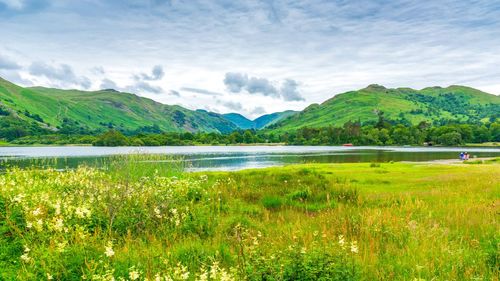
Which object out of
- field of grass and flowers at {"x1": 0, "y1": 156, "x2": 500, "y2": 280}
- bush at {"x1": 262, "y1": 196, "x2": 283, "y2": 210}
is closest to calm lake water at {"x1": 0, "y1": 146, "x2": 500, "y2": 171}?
bush at {"x1": 262, "y1": 196, "x2": 283, "y2": 210}

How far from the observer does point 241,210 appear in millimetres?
16469

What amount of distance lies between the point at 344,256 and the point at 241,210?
878cm

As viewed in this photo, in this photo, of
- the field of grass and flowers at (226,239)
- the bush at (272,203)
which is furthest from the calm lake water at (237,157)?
the field of grass and flowers at (226,239)

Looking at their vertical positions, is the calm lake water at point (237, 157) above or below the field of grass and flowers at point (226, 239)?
below

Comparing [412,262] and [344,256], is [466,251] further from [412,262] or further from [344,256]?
[344,256]

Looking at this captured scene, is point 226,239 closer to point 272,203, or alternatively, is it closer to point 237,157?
point 272,203

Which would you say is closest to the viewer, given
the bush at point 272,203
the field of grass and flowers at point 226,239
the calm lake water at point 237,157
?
the field of grass and flowers at point 226,239

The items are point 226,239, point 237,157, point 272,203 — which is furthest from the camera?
point 237,157

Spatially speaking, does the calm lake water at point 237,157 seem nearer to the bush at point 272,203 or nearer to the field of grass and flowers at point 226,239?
the bush at point 272,203

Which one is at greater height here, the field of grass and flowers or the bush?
the field of grass and flowers

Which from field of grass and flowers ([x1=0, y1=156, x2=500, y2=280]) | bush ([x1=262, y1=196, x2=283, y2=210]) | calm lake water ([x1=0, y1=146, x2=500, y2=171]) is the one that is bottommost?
calm lake water ([x1=0, y1=146, x2=500, y2=171])

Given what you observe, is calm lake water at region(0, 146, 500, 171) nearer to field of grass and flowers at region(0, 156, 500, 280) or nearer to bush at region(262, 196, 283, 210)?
bush at region(262, 196, 283, 210)

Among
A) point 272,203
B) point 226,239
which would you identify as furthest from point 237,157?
point 226,239

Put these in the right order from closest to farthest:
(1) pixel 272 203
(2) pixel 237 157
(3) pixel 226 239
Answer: (3) pixel 226 239 < (1) pixel 272 203 < (2) pixel 237 157
